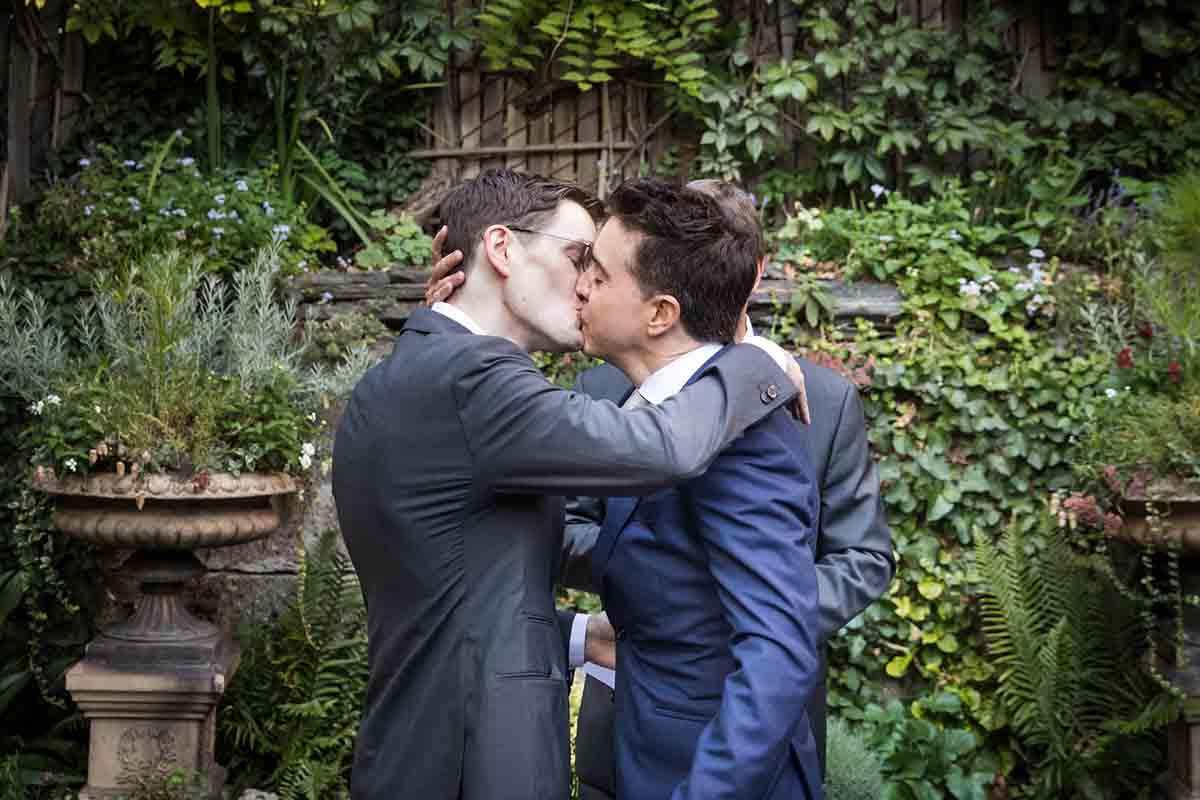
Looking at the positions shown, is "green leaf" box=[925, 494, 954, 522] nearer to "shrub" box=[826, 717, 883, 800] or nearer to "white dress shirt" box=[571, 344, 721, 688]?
"shrub" box=[826, 717, 883, 800]

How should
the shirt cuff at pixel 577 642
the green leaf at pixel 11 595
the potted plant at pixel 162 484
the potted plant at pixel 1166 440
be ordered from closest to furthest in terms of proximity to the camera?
the shirt cuff at pixel 577 642
the potted plant at pixel 162 484
the potted plant at pixel 1166 440
the green leaf at pixel 11 595

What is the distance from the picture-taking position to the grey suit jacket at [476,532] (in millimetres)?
1748

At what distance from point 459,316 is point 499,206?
20 centimetres

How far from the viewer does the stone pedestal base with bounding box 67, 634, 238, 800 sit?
3.73m

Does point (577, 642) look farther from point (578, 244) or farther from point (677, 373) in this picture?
point (578, 244)

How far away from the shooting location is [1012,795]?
14.6ft

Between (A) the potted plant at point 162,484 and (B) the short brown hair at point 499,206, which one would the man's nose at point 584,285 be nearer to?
(B) the short brown hair at point 499,206

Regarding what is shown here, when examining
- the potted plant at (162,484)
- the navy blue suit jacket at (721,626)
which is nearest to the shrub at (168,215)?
the potted plant at (162,484)

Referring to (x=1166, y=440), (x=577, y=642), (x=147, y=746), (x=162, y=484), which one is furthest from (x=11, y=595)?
(x=1166, y=440)

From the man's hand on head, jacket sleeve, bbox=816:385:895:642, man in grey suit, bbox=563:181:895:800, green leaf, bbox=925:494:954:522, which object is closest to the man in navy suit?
the man's hand on head

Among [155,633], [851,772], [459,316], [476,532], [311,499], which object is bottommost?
[851,772]

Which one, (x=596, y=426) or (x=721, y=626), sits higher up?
(x=596, y=426)

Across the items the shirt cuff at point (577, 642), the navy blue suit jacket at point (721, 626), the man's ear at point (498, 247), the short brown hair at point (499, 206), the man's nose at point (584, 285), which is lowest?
the shirt cuff at point (577, 642)

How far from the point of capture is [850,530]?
8.31ft
